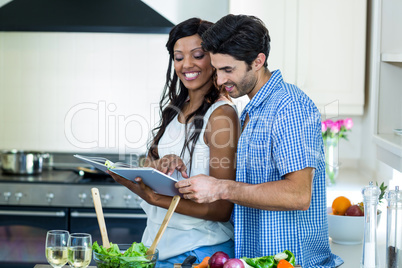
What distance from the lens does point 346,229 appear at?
214 cm

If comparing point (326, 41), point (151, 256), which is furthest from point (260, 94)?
point (326, 41)

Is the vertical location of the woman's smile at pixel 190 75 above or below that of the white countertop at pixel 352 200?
above

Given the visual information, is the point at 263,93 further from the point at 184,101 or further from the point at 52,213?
the point at 52,213

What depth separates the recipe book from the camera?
5.42 feet

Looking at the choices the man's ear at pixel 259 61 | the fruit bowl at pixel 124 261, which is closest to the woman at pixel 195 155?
the man's ear at pixel 259 61

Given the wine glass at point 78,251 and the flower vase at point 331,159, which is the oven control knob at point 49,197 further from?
the wine glass at point 78,251

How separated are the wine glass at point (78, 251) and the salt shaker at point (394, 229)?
0.86 metres

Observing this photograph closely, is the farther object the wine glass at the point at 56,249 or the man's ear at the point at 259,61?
the man's ear at the point at 259,61

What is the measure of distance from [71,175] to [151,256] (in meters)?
2.25

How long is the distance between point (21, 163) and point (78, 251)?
2288mm

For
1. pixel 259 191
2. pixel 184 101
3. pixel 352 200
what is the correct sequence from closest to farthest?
pixel 259 191 < pixel 184 101 < pixel 352 200

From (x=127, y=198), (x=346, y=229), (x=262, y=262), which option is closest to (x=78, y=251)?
(x=262, y=262)

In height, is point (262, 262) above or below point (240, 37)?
below

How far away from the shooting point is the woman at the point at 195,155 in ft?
6.05
